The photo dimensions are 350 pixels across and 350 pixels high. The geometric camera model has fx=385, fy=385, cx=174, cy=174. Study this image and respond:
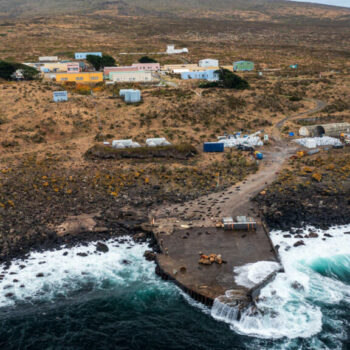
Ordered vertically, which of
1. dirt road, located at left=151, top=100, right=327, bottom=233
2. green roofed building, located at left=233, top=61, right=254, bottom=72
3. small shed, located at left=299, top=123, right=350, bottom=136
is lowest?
dirt road, located at left=151, top=100, right=327, bottom=233

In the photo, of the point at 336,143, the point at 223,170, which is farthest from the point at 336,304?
the point at 336,143

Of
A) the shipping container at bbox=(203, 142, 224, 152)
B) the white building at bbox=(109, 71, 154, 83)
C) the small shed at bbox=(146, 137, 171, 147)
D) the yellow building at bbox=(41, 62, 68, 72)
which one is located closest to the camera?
the shipping container at bbox=(203, 142, 224, 152)

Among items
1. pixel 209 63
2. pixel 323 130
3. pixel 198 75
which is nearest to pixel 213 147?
pixel 323 130

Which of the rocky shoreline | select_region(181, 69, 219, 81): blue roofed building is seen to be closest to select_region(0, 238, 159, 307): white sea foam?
the rocky shoreline

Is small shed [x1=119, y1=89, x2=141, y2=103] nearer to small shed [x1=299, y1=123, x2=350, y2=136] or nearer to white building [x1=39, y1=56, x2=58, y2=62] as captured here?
small shed [x1=299, y1=123, x2=350, y2=136]

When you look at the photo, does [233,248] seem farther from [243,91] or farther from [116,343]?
[243,91]

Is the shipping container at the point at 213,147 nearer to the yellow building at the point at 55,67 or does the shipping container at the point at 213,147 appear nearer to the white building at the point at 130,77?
the white building at the point at 130,77
